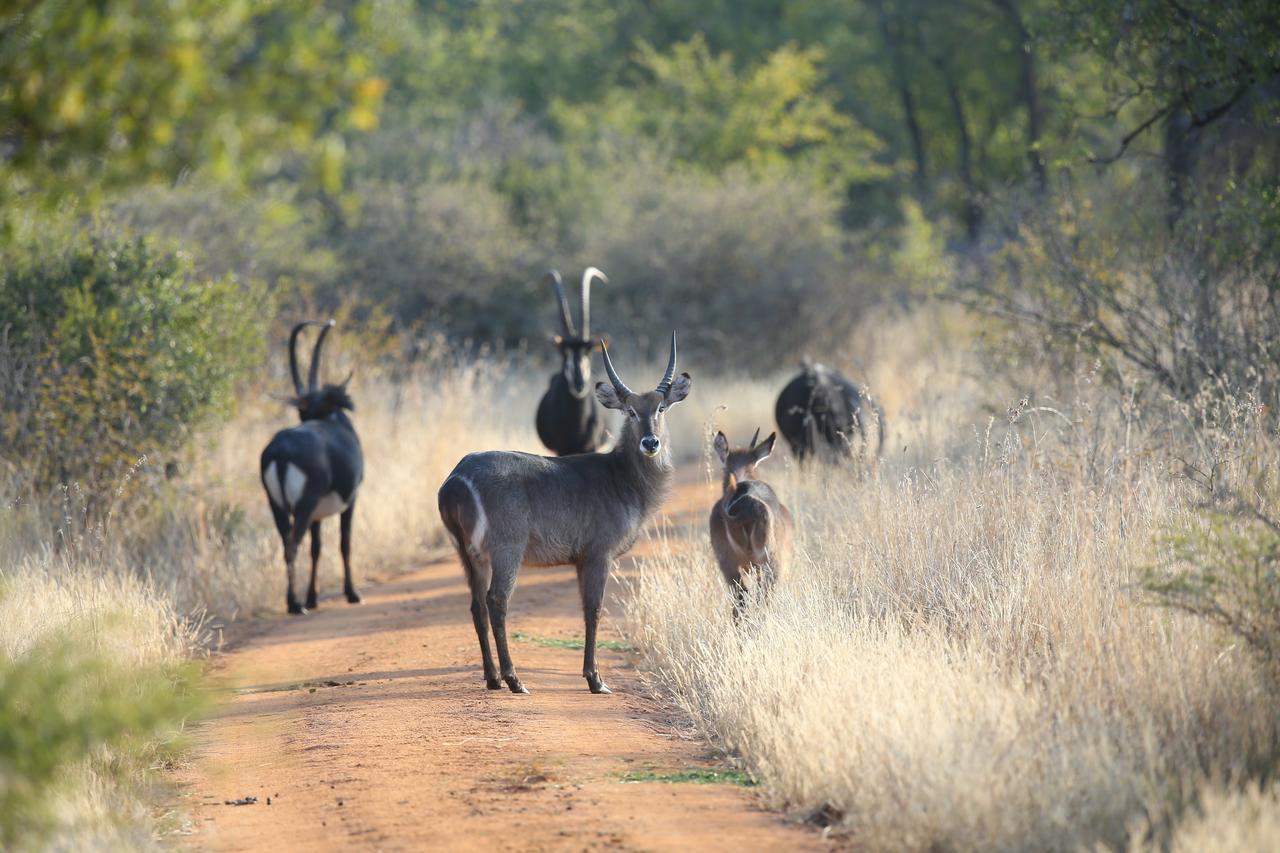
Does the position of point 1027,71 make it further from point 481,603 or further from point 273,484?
point 481,603

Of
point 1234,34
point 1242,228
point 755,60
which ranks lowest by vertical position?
point 1242,228

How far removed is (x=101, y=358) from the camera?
11.4m

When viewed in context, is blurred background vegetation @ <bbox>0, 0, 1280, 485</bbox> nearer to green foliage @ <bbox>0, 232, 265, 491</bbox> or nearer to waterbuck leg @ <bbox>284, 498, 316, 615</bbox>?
green foliage @ <bbox>0, 232, 265, 491</bbox>

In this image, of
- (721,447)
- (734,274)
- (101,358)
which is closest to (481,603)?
(721,447)

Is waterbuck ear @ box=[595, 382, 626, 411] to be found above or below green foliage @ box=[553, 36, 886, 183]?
below

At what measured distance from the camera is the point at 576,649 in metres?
9.59

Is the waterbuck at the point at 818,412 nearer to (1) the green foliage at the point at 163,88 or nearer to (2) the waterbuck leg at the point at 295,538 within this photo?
(2) the waterbuck leg at the point at 295,538

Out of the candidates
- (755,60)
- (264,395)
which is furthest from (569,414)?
(755,60)

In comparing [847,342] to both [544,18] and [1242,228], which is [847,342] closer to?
[1242,228]

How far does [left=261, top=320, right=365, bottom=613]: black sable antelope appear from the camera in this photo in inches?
444

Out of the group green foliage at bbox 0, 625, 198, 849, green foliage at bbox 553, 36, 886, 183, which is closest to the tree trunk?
green foliage at bbox 553, 36, 886, 183

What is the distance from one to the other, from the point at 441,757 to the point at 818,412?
784cm

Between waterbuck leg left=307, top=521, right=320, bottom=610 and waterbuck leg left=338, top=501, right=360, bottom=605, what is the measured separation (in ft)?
0.71

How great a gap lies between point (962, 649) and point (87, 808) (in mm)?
3934
